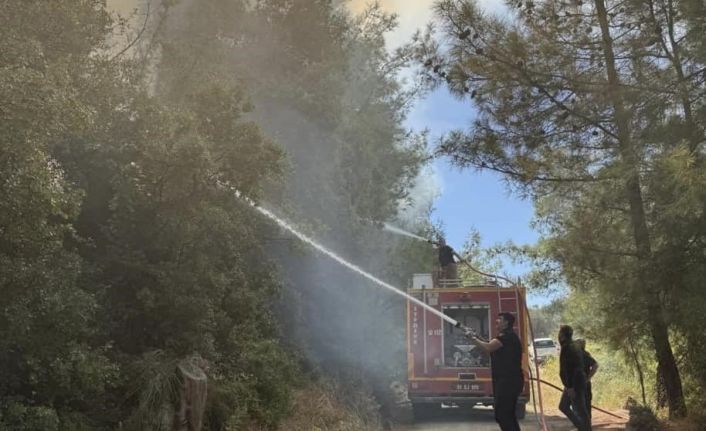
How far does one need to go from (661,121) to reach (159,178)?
592 cm

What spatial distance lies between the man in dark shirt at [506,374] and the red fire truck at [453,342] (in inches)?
227

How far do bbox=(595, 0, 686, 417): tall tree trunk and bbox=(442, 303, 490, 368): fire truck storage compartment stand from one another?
11.2 ft

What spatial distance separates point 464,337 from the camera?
12359 millimetres

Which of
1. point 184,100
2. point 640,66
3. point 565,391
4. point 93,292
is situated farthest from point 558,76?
point 93,292

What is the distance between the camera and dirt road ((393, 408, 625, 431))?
10.8 metres

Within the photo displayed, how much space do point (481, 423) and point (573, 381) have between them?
17.7 feet

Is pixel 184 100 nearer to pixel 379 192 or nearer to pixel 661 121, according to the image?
pixel 661 121

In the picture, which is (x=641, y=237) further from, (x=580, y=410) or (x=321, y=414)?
(x=321, y=414)

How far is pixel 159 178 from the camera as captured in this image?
6.81 metres

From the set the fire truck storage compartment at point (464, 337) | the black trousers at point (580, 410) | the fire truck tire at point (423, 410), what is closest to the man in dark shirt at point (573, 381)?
the black trousers at point (580, 410)

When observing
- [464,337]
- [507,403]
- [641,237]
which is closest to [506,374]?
[507,403]

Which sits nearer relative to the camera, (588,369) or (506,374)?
(506,374)

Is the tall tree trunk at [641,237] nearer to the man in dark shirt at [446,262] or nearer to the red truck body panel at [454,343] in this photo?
the red truck body panel at [454,343]

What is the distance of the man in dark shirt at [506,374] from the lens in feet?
20.9
